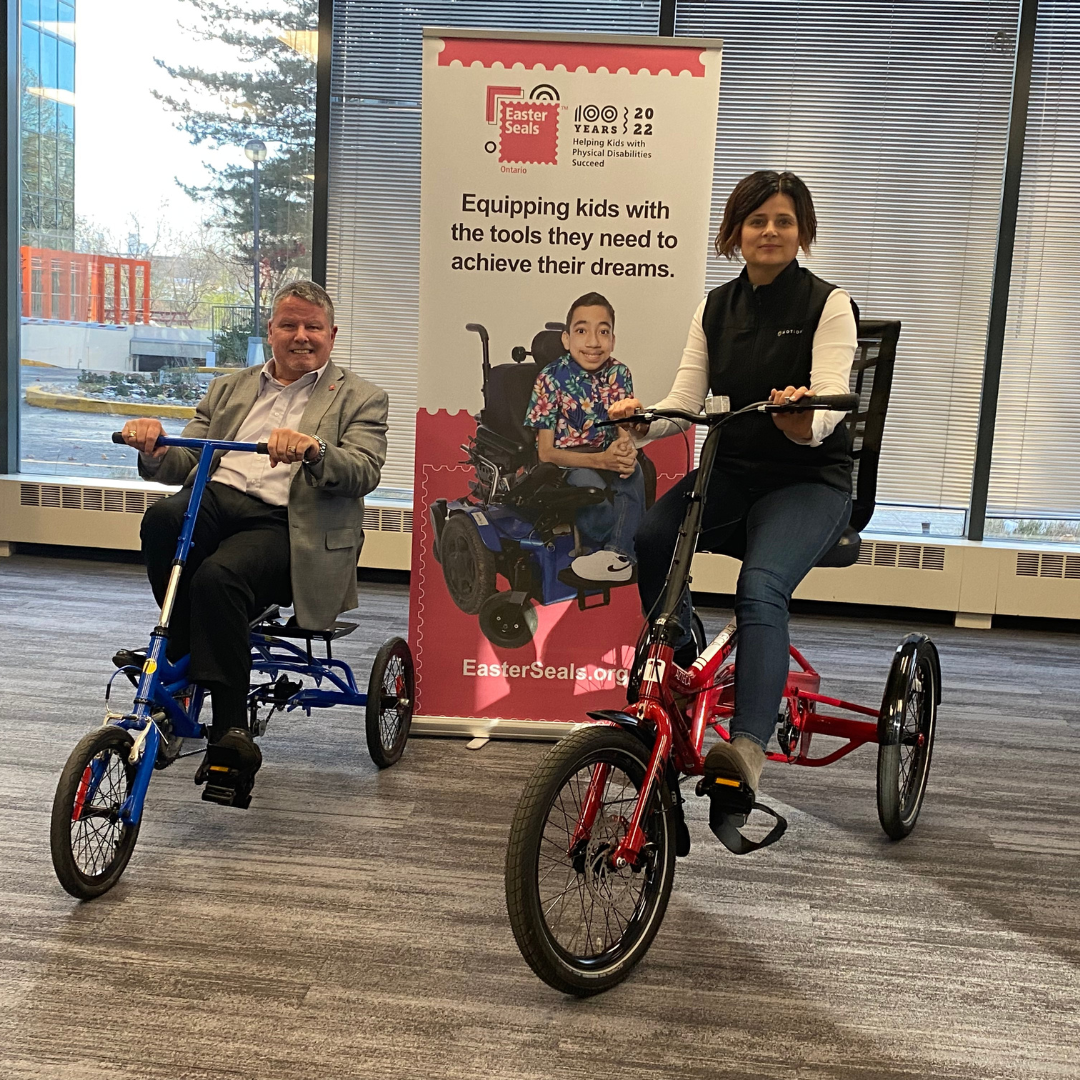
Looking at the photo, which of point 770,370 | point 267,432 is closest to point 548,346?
point 267,432

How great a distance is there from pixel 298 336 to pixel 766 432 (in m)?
1.26

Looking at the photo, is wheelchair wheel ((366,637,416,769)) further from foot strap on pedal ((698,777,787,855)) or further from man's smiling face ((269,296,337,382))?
foot strap on pedal ((698,777,787,855))

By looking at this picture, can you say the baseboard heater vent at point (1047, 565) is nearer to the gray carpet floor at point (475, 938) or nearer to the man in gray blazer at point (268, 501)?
the gray carpet floor at point (475, 938)

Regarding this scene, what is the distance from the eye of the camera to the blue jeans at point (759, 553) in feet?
7.30

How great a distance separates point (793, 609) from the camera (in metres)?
5.71

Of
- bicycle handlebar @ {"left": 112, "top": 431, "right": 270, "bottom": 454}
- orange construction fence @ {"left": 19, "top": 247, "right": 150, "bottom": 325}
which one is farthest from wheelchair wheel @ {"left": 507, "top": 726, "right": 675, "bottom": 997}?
orange construction fence @ {"left": 19, "top": 247, "right": 150, "bottom": 325}

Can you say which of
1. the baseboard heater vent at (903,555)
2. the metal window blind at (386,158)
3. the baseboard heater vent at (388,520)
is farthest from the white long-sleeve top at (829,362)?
the metal window blind at (386,158)

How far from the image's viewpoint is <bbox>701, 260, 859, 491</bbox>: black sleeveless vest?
2.49 meters

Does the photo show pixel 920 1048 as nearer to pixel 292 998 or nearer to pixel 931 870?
pixel 931 870

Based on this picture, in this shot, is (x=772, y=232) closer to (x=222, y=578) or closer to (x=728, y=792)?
(x=728, y=792)

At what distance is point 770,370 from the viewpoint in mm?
2514

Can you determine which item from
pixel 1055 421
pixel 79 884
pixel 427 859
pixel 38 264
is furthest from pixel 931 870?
pixel 38 264

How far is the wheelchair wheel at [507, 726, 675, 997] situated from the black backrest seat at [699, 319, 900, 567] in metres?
0.90

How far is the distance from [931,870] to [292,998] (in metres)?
1.52
